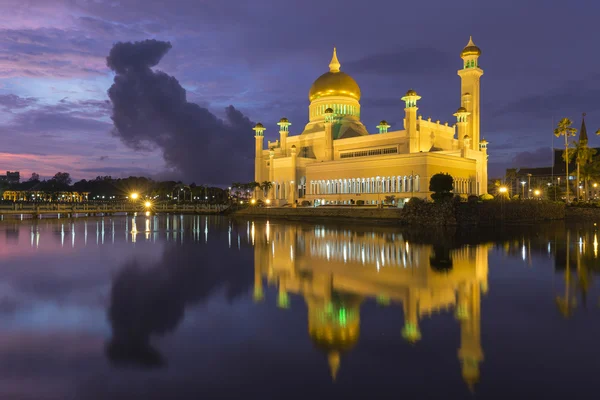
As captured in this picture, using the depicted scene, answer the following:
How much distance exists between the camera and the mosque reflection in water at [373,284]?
7129mm

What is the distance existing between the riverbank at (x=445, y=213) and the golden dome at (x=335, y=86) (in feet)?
58.9

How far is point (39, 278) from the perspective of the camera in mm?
12336

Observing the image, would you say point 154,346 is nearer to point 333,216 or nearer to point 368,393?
point 368,393

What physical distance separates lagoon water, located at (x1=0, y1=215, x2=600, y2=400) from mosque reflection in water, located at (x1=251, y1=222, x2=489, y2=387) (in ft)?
0.18

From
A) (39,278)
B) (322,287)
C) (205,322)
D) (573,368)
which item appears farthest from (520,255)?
(39,278)

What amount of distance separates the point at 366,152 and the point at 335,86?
1129cm

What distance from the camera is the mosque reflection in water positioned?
7129mm

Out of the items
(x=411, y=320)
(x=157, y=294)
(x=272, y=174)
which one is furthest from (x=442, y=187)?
(x=157, y=294)

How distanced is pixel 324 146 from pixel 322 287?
45256 millimetres

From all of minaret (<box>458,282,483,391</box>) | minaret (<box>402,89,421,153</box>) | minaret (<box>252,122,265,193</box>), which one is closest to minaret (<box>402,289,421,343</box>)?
minaret (<box>458,282,483,391</box>)

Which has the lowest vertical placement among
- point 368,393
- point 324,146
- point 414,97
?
point 368,393

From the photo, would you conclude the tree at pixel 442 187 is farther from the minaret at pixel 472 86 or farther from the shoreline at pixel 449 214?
the minaret at pixel 472 86

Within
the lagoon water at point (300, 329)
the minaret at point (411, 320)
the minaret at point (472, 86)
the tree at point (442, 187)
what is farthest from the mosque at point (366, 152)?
the minaret at point (411, 320)

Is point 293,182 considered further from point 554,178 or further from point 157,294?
point 554,178
